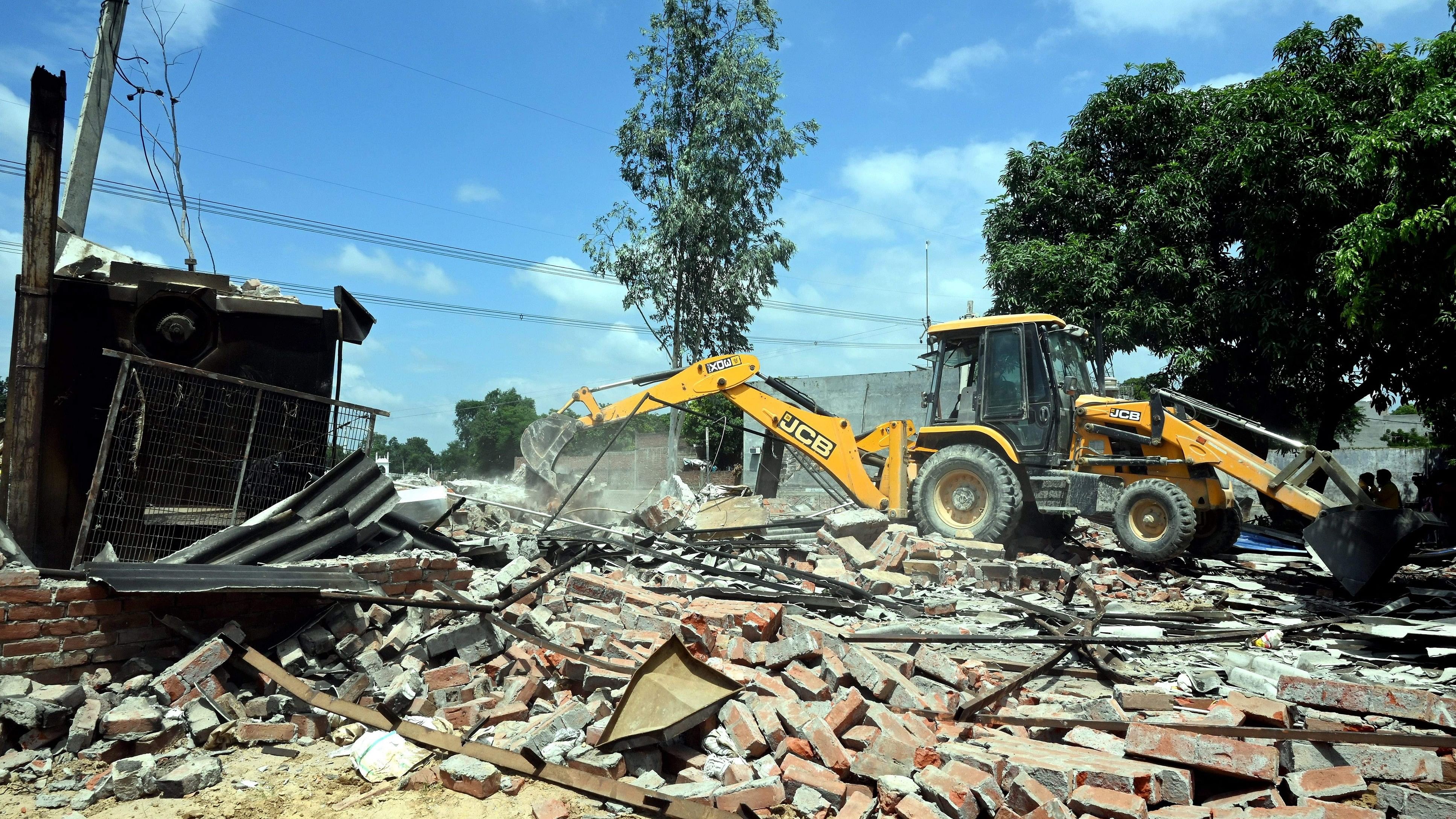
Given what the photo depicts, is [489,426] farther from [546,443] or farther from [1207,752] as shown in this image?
[1207,752]

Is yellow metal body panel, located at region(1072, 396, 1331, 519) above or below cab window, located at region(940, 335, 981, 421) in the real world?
below

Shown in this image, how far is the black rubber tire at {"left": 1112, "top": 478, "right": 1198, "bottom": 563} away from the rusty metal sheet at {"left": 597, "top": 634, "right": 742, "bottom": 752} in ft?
22.3

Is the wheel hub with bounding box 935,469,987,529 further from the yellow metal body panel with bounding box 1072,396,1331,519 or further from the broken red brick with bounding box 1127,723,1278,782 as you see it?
the broken red brick with bounding box 1127,723,1278,782

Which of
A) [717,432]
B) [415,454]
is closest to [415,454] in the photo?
[415,454]

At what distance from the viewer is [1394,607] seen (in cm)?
710

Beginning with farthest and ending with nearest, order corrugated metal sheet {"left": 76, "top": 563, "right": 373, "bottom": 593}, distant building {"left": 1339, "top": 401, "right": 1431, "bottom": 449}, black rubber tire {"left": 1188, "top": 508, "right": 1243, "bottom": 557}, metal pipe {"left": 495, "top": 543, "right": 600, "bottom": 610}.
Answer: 1. distant building {"left": 1339, "top": 401, "right": 1431, "bottom": 449}
2. black rubber tire {"left": 1188, "top": 508, "right": 1243, "bottom": 557}
3. metal pipe {"left": 495, "top": 543, "right": 600, "bottom": 610}
4. corrugated metal sheet {"left": 76, "top": 563, "right": 373, "bottom": 593}

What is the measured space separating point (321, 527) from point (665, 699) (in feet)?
9.53

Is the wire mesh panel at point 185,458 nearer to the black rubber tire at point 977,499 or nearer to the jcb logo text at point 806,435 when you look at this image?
the jcb logo text at point 806,435

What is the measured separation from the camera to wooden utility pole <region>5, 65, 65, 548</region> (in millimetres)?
5551

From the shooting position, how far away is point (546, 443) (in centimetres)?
1178

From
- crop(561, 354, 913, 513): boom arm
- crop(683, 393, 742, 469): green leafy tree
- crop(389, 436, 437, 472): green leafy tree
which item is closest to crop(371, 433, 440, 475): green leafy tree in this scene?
crop(389, 436, 437, 472): green leafy tree

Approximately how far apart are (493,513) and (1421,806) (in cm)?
1029

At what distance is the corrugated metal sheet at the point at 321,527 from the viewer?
208 inches

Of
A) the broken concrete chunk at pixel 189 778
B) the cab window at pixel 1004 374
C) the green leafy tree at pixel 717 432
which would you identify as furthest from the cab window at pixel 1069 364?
the green leafy tree at pixel 717 432
